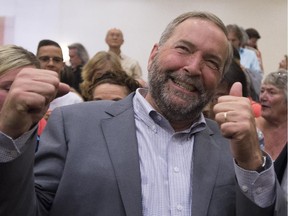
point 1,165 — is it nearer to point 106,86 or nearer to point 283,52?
point 106,86

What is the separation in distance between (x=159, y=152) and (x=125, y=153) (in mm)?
105

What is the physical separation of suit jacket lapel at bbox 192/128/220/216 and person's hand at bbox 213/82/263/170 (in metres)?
0.14

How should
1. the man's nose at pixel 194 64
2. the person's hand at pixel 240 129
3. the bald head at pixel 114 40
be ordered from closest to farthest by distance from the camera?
the person's hand at pixel 240 129
the man's nose at pixel 194 64
the bald head at pixel 114 40

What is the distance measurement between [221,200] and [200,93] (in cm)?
30

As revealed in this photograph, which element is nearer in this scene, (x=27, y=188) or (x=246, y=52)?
(x=27, y=188)

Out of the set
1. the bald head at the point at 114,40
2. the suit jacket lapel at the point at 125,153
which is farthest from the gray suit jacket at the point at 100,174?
the bald head at the point at 114,40

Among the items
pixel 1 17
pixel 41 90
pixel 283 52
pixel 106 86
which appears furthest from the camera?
pixel 283 52

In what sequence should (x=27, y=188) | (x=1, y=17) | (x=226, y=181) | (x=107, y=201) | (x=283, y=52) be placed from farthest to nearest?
(x=283, y=52) < (x=1, y=17) < (x=226, y=181) < (x=107, y=201) < (x=27, y=188)

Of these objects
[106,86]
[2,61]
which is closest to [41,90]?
[2,61]

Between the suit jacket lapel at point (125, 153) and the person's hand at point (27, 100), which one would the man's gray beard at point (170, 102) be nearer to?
the suit jacket lapel at point (125, 153)

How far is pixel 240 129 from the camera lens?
3.92 feet

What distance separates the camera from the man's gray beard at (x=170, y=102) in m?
1.46

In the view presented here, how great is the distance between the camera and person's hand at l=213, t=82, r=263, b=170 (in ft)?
3.92

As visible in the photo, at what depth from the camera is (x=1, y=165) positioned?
108 centimetres
